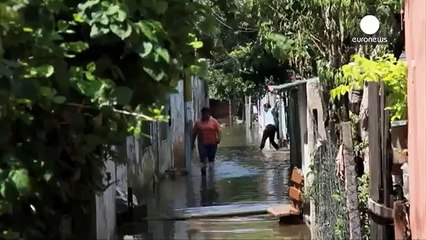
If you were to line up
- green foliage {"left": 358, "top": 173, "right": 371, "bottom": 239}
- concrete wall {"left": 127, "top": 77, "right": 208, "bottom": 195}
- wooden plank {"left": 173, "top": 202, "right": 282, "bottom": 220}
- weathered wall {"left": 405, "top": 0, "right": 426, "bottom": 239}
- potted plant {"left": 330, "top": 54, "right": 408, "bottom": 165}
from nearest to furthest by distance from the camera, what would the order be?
weathered wall {"left": 405, "top": 0, "right": 426, "bottom": 239}, potted plant {"left": 330, "top": 54, "right": 408, "bottom": 165}, green foliage {"left": 358, "top": 173, "right": 371, "bottom": 239}, wooden plank {"left": 173, "top": 202, "right": 282, "bottom": 220}, concrete wall {"left": 127, "top": 77, "right": 208, "bottom": 195}

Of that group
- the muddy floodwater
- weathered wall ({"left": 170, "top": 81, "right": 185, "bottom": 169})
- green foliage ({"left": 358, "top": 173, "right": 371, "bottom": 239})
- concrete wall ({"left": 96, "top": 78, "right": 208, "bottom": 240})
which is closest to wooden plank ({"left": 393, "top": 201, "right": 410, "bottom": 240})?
concrete wall ({"left": 96, "top": 78, "right": 208, "bottom": 240})

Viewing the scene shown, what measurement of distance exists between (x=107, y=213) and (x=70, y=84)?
17.8 ft

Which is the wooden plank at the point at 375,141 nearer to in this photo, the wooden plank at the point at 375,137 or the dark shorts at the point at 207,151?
the wooden plank at the point at 375,137

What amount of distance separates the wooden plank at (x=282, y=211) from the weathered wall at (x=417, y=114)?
545 centimetres

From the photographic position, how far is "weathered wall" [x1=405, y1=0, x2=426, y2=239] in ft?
16.3

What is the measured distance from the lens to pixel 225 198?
1452 cm

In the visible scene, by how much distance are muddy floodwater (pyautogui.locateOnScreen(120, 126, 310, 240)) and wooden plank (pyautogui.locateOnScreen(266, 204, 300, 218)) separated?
4.9 inches

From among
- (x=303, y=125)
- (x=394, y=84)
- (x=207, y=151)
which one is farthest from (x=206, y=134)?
(x=394, y=84)

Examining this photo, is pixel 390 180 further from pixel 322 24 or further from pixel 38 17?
pixel 322 24

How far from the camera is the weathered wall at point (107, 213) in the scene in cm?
873

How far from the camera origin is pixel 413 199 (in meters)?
5.36

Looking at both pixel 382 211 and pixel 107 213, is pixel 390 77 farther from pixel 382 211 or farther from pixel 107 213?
pixel 107 213

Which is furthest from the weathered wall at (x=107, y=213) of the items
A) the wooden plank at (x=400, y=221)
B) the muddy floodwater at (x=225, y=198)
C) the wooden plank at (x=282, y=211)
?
the wooden plank at (x=400, y=221)

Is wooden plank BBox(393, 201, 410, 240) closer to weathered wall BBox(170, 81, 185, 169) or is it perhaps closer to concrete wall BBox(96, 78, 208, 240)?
concrete wall BBox(96, 78, 208, 240)
